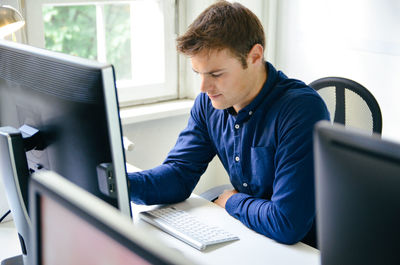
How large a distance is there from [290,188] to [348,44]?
1187mm

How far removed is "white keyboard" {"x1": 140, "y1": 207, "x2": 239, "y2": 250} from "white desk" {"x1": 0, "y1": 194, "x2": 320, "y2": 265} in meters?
0.01

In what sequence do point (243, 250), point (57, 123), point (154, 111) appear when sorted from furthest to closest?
point (154, 111) < point (243, 250) < point (57, 123)

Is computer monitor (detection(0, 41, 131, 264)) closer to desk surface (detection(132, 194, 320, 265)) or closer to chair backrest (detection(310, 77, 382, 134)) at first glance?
desk surface (detection(132, 194, 320, 265))

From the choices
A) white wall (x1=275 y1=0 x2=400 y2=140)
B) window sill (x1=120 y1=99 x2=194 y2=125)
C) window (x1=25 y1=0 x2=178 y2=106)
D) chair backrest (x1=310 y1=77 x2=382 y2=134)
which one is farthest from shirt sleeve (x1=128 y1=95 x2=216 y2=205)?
white wall (x1=275 y1=0 x2=400 y2=140)

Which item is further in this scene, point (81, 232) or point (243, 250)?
point (243, 250)

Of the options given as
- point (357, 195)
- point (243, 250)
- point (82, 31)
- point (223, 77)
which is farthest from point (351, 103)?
point (82, 31)

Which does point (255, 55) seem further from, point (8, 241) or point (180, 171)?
point (8, 241)

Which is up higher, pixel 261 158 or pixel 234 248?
pixel 261 158

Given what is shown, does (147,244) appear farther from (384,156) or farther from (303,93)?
(303,93)

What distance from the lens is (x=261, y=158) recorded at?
1548 mm

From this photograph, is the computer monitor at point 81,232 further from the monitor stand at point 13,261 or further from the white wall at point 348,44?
the white wall at point 348,44

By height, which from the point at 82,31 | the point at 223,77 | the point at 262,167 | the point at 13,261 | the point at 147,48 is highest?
the point at 223,77

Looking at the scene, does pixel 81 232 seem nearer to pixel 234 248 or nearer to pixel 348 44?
pixel 234 248

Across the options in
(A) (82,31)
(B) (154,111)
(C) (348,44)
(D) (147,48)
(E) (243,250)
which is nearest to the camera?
(E) (243,250)
